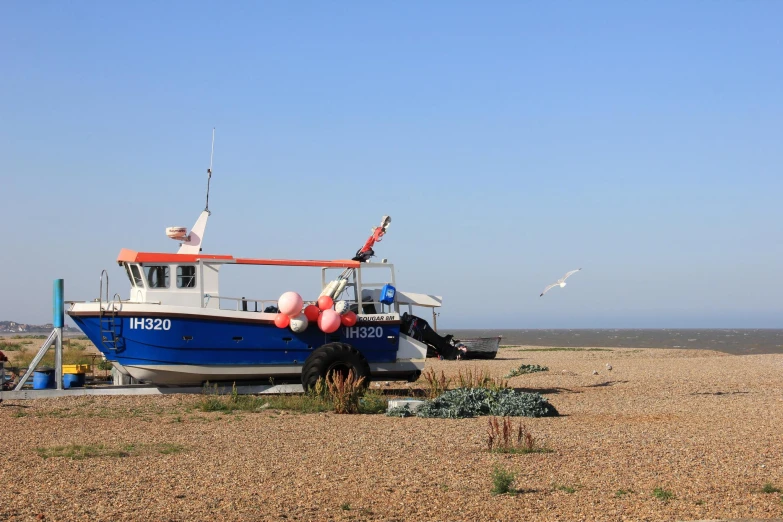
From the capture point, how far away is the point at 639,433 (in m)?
12.3

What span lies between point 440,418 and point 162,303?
20.9 feet

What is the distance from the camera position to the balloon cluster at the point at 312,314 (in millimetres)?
17125

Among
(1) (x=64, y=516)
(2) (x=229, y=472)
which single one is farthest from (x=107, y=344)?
(1) (x=64, y=516)

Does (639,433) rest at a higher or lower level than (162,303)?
lower

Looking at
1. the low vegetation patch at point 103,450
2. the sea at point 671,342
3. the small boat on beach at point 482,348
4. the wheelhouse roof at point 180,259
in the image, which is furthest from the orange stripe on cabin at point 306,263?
the sea at point 671,342

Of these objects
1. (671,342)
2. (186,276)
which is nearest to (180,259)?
(186,276)

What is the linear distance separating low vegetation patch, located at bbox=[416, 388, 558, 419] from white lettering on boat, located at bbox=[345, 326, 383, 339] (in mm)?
3280

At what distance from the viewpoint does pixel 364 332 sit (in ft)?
59.7

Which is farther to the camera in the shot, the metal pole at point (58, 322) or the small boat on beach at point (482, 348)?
the small boat on beach at point (482, 348)

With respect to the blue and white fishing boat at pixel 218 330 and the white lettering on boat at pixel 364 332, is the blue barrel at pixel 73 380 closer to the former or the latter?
the blue and white fishing boat at pixel 218 330

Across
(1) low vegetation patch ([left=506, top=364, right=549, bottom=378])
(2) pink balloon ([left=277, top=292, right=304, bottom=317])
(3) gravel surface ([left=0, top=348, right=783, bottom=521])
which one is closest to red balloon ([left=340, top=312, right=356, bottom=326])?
(2) pink balloon ([left=277, top=292, right=304, bottom=317])

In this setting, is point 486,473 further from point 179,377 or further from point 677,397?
point 677,397

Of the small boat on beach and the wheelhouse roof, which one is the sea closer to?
the small boat on beach

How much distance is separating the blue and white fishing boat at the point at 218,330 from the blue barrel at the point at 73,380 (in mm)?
1472
